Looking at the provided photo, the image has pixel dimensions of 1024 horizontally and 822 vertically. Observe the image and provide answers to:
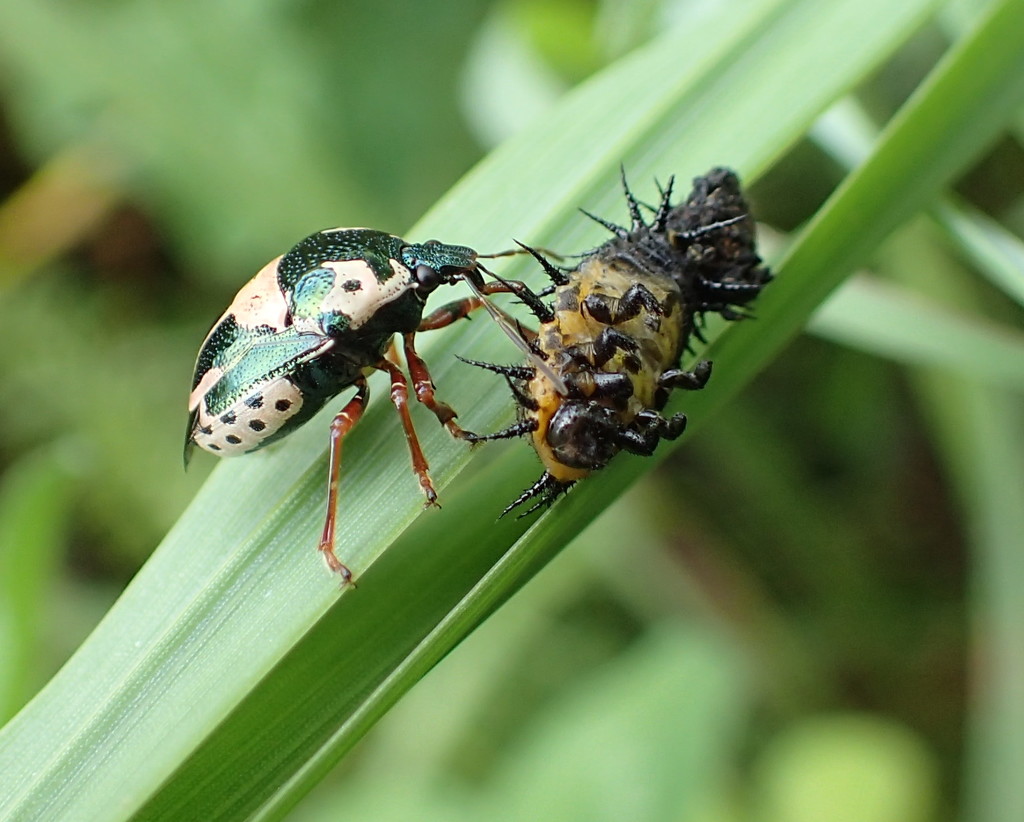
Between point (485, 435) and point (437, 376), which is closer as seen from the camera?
point (485, 435)

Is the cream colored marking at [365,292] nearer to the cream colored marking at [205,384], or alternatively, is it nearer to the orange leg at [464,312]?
the orange leg at [464,312]

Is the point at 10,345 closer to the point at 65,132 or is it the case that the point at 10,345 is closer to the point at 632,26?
the point at 65,132

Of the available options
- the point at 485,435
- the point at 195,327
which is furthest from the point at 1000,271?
the point at 195,327

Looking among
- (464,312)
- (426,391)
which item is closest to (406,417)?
(426,391)

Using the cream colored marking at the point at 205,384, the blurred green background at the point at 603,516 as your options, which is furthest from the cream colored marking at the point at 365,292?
the blurred green background at the point at 603,516

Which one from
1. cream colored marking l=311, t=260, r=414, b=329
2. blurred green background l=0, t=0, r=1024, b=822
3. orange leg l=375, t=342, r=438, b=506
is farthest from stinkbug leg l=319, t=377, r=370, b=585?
blurred green background l=0, t=0, r=1024, b=822

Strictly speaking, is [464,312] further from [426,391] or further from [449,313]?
[426,391]

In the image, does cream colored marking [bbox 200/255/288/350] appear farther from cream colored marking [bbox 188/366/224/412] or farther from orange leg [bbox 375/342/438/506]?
orange leg [bbox 375/342/438/506]
